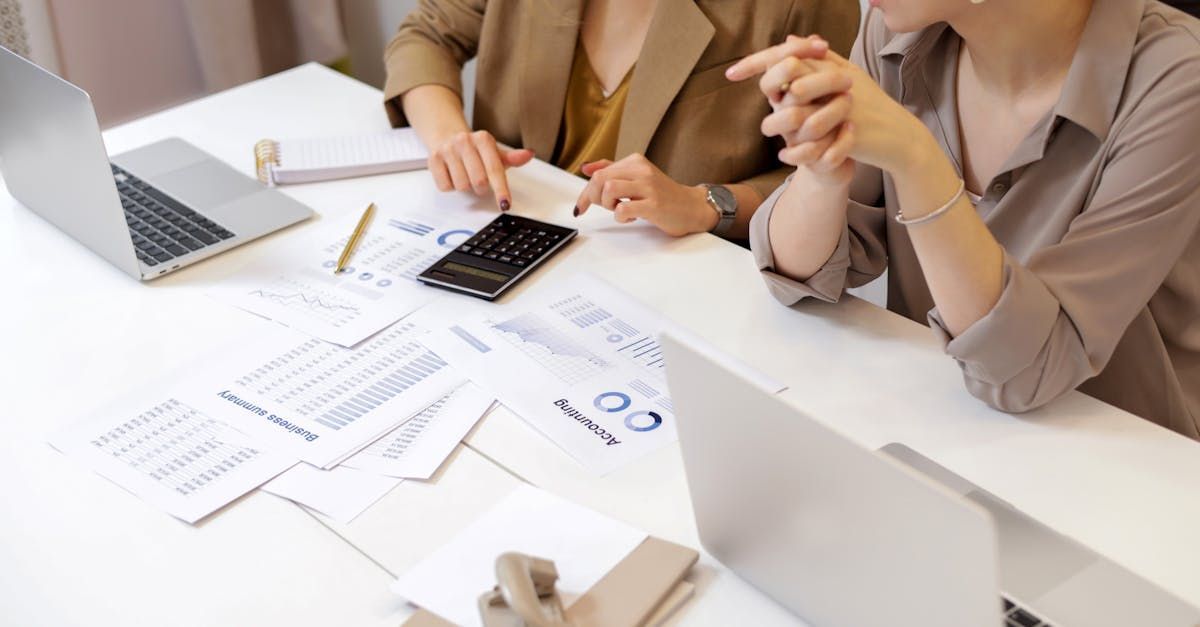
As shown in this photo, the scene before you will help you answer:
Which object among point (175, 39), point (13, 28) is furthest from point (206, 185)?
point (175, 39)

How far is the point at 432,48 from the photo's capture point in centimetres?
177

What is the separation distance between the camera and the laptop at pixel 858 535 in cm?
68

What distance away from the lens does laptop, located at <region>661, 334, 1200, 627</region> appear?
68 centimetres

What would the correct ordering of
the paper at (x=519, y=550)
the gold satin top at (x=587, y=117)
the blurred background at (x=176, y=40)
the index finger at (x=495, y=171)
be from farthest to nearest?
the blurred background at (x=176, y=40)
the gold satin top at (x=587, y=117)
the index finger at (x=495, y=171)
the paper at (x=519, y=550)

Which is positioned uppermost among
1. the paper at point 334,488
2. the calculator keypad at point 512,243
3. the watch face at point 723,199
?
the watch face at point 723,199

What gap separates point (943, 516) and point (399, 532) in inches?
18.6

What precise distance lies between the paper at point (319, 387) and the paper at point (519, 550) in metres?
0.18

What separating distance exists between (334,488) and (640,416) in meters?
0.29

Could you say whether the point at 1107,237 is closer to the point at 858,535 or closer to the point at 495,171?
the point at 858,535

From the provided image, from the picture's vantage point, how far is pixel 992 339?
1.01 m

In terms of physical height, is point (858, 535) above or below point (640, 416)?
above

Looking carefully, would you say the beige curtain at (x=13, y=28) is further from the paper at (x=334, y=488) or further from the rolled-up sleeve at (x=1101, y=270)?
the rolled-up sleeve at (x=1101, y=270)

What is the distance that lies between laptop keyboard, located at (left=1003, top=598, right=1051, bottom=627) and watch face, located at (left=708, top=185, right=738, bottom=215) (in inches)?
29.3

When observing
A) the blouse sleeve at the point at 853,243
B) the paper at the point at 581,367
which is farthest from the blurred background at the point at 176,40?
the blouse sleeve at the point at 853,243
